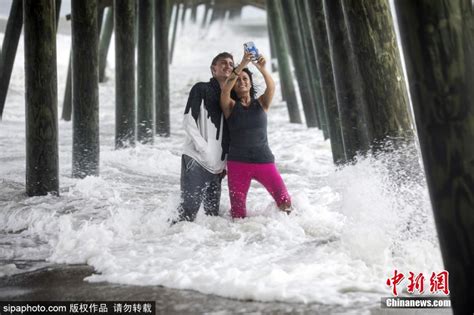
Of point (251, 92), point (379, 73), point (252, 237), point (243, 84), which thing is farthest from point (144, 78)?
point (379, 73)

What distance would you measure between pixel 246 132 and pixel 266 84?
1.27ft

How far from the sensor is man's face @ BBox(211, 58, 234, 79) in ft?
12.8

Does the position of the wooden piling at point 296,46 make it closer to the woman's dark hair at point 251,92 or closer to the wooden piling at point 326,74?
the wooden piling at point 326,74

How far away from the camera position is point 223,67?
3.91 meters

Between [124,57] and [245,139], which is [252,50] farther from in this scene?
[124,57]

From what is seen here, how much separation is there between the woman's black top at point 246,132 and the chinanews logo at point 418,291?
5.01 feet

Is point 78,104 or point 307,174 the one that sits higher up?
point 78,104

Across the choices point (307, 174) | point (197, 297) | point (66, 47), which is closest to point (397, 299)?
point (197, 297)

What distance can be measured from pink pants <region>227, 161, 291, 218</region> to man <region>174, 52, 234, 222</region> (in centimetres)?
16

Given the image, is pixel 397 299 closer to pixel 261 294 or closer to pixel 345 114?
pixel 261 294

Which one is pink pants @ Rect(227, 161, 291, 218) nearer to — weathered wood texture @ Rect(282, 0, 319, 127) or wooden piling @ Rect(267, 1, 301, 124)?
weathered wood texture @ Rect(282, 0, 319, 127)

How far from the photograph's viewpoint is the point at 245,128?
391 centimetres

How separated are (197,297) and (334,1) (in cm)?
287

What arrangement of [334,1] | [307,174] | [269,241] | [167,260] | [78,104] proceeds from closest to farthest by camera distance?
[167,260]
[269,241]
[334,1]
[78,104]
[307,174]
